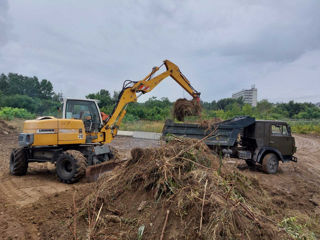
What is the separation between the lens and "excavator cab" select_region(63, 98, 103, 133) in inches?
A: 296

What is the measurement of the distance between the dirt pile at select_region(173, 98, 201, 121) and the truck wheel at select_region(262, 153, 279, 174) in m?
3.02

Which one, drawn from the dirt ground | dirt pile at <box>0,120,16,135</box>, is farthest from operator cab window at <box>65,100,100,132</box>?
dirt pile at <box>0,120,16,135</box>

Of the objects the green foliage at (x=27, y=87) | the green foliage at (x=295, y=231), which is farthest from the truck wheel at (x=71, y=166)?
the green foliage at (x=27, y=87)

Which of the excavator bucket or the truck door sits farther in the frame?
the truck door

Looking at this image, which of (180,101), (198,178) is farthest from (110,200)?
(180,101)

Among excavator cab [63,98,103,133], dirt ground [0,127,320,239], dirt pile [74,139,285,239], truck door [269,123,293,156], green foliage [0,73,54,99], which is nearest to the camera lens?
dirt pile [74,139,285,239]

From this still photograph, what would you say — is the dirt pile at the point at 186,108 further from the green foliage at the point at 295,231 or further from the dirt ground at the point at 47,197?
the green foliage at the point at 295,231

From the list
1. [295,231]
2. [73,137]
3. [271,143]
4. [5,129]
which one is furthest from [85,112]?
[5,129]

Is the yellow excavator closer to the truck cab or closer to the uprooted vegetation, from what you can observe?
the uprooted vegetation

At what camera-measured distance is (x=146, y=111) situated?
34219 millimetres

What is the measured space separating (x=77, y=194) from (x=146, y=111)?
29.1m

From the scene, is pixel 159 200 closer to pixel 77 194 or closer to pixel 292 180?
pixel 77 194

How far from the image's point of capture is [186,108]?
8.94 metres

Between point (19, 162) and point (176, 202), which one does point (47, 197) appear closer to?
point (19, 162)
